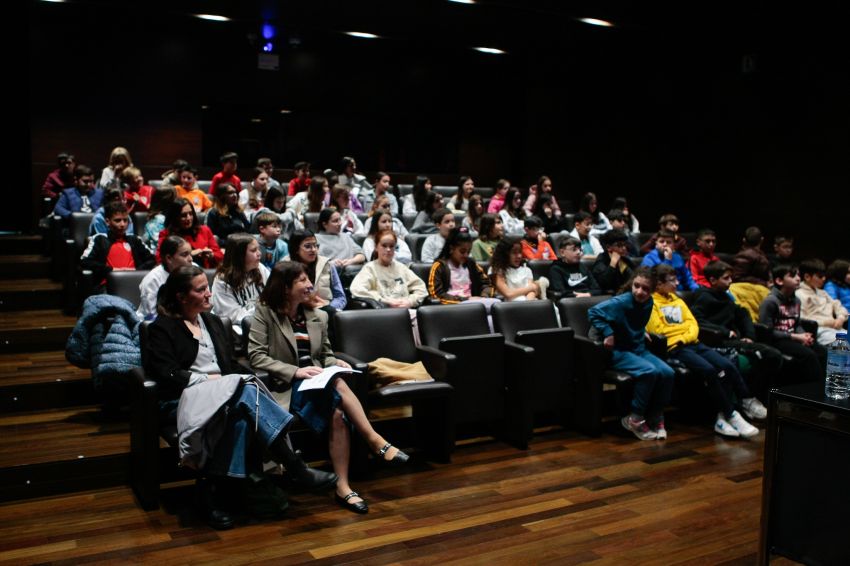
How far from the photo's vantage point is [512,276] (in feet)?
17.1

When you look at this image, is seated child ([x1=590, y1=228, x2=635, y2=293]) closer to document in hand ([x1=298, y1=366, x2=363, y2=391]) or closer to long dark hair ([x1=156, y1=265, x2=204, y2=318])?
document in hand ([x1=298, y1=366, x2=363, y2=391])

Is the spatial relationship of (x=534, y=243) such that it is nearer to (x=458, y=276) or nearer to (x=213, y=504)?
(x=458, y=276)

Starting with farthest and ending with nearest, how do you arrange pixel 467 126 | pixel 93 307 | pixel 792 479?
pixel 467 126, pixel 93 307, pixel 792 479

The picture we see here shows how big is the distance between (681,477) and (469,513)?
117 cm

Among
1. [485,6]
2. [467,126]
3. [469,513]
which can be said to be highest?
[485,6]

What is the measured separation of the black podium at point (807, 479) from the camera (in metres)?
2.39

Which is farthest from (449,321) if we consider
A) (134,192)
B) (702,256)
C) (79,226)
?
(134,192)

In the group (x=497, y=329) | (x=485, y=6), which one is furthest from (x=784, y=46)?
(x=497, y=329)

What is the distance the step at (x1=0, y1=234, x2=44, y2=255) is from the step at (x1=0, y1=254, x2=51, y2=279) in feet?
1.73

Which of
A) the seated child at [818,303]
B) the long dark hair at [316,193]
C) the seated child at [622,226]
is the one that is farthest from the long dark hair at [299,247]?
the seated child at [818,303]

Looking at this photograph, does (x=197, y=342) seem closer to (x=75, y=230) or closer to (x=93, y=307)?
(x=93, y=307)

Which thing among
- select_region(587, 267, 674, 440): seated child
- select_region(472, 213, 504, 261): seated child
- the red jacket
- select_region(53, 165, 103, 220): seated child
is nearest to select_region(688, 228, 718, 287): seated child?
select_region(472, 213, 504, 261): seated child

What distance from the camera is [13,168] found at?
319 inches

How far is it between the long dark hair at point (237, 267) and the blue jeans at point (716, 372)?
2.47 m
